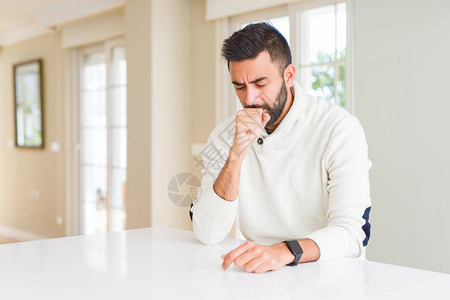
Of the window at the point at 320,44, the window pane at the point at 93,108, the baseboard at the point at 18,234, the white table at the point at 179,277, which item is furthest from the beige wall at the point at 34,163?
the white table at the point at 179,277

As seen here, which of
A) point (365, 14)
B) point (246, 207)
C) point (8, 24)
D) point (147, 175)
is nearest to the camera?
point (246, 207)

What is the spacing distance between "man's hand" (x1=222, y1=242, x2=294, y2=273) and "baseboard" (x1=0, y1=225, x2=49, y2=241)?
491 cm

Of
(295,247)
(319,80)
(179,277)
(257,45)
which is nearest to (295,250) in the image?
(295,247)

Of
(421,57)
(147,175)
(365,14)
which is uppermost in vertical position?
(365,14)

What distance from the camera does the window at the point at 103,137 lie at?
4.61 meters

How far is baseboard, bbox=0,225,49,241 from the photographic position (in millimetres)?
5555

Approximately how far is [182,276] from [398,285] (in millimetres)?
441

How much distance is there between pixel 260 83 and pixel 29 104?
4.76 m

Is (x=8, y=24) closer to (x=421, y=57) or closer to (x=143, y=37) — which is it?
(x=143, y=37)

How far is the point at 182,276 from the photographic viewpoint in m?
1.02

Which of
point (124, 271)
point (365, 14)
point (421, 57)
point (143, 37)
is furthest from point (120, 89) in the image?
point (124, 271)

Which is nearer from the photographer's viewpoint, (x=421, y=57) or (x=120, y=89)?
(x=421, y=57)

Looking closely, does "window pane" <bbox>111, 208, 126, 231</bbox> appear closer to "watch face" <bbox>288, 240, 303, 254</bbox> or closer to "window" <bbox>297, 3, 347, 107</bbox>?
"window" <bbox>297, 3, 347, 107</bbox>

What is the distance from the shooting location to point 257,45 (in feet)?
5.00
